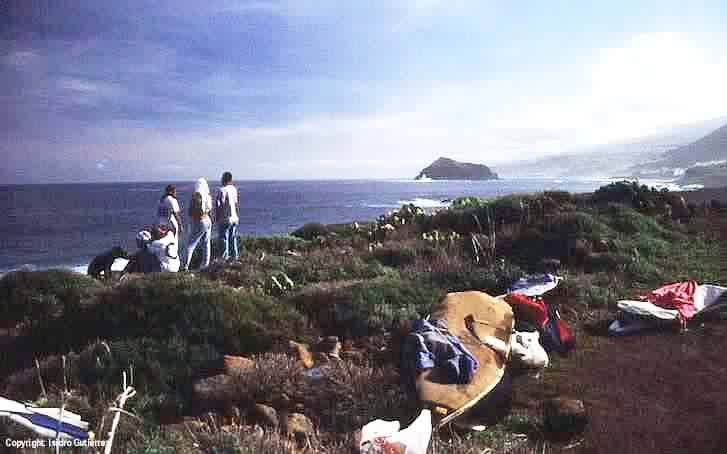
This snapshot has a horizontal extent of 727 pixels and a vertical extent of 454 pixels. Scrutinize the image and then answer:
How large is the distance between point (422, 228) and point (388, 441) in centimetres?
1235

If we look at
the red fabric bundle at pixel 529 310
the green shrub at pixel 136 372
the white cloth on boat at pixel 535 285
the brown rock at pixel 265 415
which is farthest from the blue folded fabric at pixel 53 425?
the white cloth on boat at pixel 535 285

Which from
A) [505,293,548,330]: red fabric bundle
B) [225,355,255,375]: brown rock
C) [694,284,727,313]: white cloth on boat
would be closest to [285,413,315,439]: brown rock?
[225,355,255,375]: brown rock

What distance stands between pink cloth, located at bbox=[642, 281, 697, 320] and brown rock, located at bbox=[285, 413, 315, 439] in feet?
19.1

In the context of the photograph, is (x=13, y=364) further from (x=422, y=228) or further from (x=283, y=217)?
(x=283, y=217)

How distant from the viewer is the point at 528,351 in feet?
19.0

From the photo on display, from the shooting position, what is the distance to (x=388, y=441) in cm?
367

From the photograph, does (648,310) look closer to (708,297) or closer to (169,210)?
(708,297)

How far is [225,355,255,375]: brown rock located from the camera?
5141 millimetres

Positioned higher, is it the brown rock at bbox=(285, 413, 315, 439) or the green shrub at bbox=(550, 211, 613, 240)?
the green shrub at bbox=(550, 211, 613, 240)

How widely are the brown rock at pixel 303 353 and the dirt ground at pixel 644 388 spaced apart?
2.31 m

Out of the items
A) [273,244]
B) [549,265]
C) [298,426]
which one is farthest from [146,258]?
[549,265]

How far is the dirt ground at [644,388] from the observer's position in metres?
4.21

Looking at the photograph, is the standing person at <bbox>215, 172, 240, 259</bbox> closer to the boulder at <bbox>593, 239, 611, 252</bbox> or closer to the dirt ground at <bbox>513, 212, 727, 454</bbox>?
the dirt ground at <bbox>513, 212, 727, 454</bbox>

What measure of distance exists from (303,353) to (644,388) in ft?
12.6
